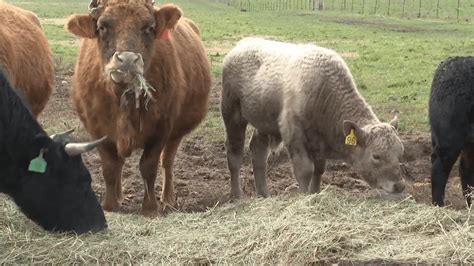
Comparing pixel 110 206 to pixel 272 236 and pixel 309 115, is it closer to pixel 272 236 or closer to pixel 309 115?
pixel 309 115

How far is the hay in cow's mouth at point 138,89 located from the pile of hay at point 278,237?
1.20 metres

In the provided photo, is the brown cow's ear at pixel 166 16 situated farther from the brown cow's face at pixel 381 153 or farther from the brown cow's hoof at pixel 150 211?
the brown cow's face at pixel 381 153

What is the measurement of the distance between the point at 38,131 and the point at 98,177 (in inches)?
135

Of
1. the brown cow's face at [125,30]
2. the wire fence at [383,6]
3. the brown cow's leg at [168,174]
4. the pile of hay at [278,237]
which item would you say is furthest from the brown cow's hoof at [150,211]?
the wire fence at [383,6]

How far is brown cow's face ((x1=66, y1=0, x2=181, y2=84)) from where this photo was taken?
24.9 ft

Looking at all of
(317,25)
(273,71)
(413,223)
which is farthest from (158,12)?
(317,25)

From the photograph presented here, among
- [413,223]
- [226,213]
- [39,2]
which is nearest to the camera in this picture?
[413,223]

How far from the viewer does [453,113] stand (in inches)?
321

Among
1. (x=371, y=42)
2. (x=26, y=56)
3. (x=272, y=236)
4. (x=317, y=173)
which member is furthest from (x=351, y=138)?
(x=371, y=42)

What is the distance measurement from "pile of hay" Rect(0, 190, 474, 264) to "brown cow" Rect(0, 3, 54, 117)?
2.03 m

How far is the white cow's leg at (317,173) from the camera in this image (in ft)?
27.6

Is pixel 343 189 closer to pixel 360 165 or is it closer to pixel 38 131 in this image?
pixel 360 165

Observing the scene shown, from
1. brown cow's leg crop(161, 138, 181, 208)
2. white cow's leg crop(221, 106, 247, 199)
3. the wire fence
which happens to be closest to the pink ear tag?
white cow's leg crop(221, 106, 247, 199)

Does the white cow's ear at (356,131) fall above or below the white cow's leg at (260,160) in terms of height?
above
